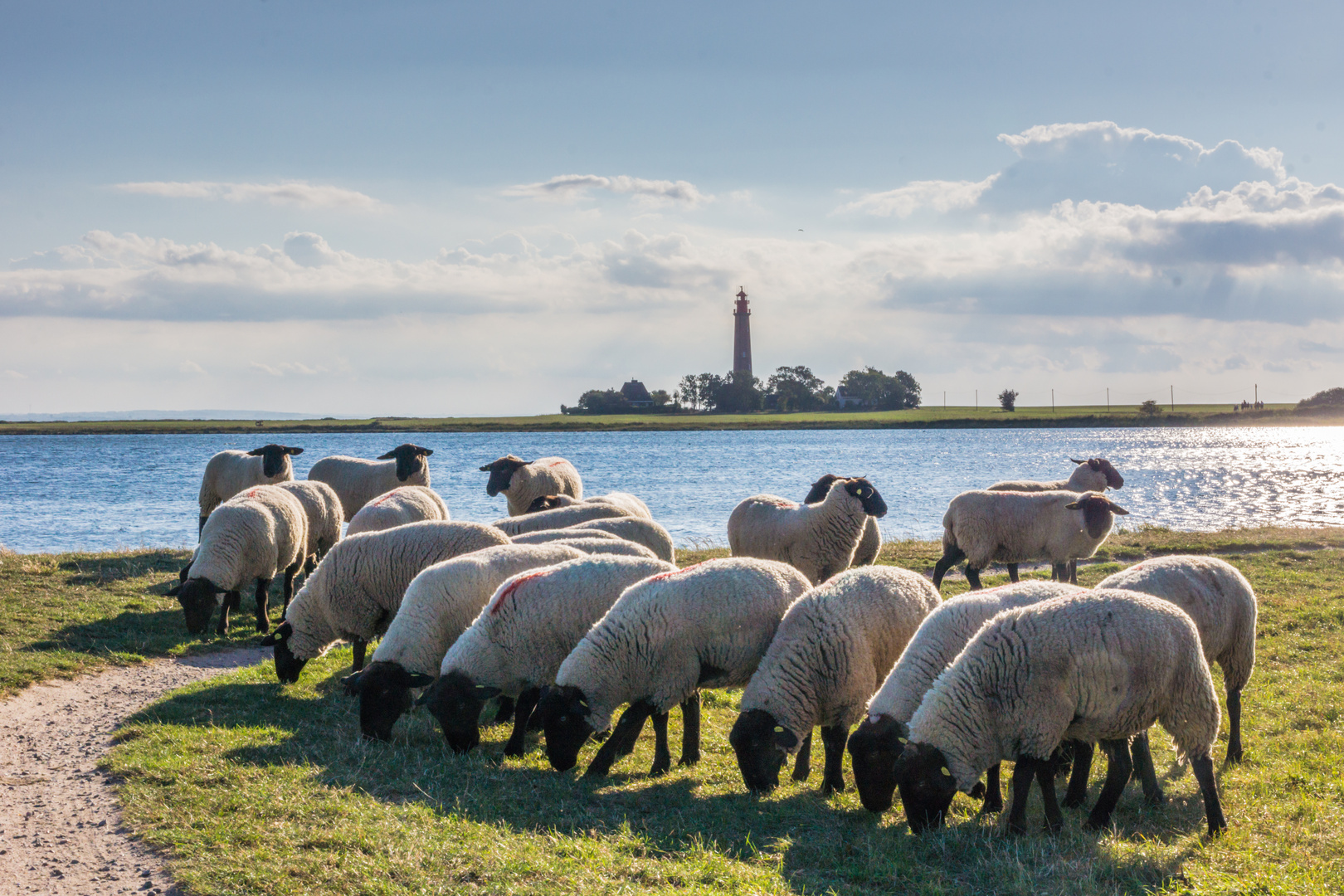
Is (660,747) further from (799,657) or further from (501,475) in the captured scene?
(501,475)

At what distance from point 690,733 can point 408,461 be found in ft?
37.0

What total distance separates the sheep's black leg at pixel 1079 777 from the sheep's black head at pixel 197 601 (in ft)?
32.5

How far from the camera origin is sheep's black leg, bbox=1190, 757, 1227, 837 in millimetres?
5754

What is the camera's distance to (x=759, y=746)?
654 cm

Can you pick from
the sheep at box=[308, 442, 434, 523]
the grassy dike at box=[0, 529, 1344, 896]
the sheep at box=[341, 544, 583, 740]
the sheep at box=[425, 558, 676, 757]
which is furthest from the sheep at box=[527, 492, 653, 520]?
the sheep at box=[425, 558, 676, 757]

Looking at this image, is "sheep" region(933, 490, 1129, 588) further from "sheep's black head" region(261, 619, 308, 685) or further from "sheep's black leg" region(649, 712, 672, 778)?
"sheep's black head" region(261, 619, 308, 685)

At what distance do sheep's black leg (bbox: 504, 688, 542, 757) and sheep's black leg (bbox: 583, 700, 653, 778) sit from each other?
1.95 ft

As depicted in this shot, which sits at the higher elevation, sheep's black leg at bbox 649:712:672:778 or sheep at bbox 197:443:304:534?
sheep at bbox 197:443:304:534

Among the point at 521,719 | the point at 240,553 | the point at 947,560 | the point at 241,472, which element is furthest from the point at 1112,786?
the point at 241,472

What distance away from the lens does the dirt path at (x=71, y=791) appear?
5242 millimetres

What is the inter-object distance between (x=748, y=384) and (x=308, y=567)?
362ft

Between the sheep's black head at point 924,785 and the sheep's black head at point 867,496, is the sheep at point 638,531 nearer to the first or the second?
the sheep's black head at point 867,496

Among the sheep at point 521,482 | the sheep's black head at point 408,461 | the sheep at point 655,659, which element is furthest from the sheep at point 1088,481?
the sheep's black head at point 408,461

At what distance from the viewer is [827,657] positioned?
6.71 metres
